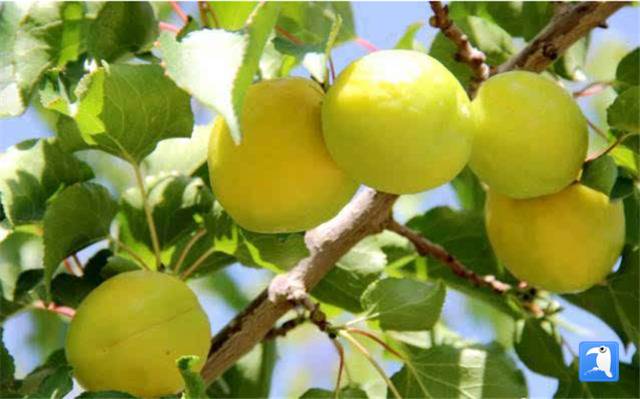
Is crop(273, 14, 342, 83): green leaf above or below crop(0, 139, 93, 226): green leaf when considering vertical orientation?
above

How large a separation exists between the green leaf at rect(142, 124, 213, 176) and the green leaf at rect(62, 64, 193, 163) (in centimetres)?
14

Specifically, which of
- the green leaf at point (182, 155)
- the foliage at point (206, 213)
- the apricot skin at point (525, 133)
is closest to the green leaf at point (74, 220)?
the foliage at point (206, 213)

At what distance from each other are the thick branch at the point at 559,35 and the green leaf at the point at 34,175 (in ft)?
1.30

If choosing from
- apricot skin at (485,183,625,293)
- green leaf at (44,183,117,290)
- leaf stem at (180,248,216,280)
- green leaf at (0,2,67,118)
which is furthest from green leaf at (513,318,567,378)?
green leaf at (0,2,67,118)

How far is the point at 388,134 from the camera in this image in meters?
0.73

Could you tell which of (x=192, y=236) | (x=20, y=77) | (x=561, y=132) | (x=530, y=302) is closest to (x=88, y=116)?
(x=20, y=77)

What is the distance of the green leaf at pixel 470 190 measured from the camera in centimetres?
120

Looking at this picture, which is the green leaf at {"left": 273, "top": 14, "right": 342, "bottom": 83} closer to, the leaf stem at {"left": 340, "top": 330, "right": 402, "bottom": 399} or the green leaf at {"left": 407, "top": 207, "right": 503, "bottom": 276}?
the leaf stem at {"left": 340, "top": 330, "right": 402, "bottom": 399}

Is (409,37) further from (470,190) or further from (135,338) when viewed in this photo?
(135,338)

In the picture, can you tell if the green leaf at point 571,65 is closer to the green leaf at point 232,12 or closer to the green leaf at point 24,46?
the green leaf at point 232,12

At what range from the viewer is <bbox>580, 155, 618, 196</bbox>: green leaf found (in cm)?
88

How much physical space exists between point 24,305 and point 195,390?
357mm

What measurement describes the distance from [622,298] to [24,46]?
0.60 m

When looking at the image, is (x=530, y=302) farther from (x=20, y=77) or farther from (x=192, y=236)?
(x=20, y=77)
